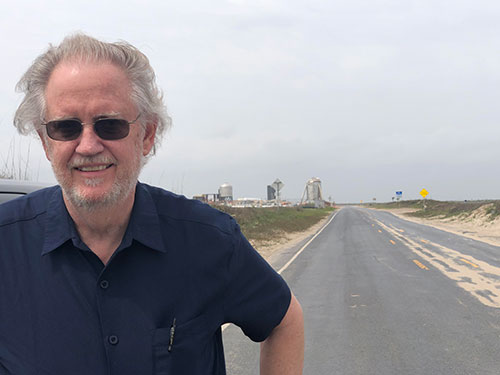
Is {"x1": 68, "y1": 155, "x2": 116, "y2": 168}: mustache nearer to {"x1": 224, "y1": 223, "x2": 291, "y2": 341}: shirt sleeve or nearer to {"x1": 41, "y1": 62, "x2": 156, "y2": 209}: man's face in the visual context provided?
{"x1": 41, "y1": 62, "x2": 156, "y2": 209}: man's face

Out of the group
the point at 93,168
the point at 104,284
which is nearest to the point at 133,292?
the point at 104,284

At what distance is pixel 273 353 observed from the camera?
175 cm

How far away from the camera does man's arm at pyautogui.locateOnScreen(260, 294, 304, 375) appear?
5.73 ft

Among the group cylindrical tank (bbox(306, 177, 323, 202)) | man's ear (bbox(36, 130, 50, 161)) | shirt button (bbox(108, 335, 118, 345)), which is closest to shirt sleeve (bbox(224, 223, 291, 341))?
shirt button (bbox(108, 335, 118, 345))

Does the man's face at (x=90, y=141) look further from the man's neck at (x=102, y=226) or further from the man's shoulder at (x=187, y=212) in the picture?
the man's shoulder at (x=187, y=212)

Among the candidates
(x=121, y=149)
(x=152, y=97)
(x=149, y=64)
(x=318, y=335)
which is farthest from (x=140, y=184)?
(x=318, y=335)

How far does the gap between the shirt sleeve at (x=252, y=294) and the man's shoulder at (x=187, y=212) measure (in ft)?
0.20

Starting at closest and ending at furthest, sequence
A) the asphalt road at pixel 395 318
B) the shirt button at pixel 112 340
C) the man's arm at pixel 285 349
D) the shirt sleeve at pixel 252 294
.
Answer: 1. the shirt button at pixel 112 340
2. the shirt sleeve at pixel 252 294
3. the man's arm at pixel 285 349
4. the asphalt road at pixel 395 318

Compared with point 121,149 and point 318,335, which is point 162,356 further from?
point 318,335

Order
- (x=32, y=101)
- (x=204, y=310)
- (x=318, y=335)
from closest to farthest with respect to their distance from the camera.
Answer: (x=204, y=310) < (x=32, y=101) < (x=318, y=335)

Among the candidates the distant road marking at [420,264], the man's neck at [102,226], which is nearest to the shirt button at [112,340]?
the man's neck at [102,226]

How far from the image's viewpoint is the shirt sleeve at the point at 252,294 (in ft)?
5.39

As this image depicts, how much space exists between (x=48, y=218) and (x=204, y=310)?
0.67 m

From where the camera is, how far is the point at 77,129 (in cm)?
161
